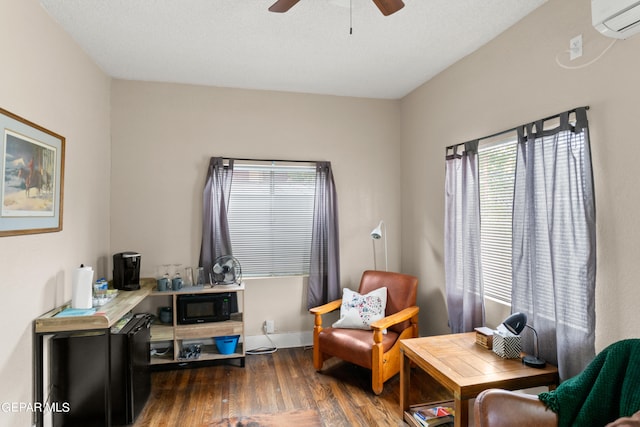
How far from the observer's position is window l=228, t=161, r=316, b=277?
3746 millimetres

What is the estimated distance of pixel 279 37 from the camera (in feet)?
8.78

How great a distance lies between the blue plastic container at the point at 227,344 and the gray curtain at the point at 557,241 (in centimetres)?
241

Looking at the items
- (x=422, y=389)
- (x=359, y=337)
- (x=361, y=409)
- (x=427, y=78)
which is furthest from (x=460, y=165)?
(x=361, y=409)

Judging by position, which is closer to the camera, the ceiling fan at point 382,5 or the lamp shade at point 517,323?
the ceiling fan at point 382,5

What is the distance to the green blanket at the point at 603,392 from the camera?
4.97 ft

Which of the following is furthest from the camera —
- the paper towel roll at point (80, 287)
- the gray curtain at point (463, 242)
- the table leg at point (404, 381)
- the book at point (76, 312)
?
the gray curtain at point (463, 242)

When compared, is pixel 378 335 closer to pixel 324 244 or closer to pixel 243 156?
pixel 324 244

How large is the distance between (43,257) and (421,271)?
318 cm

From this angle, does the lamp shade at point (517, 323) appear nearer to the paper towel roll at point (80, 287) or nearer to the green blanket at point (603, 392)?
the green blanket at point (603, 392)

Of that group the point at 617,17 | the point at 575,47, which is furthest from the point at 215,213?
the point at 617,17

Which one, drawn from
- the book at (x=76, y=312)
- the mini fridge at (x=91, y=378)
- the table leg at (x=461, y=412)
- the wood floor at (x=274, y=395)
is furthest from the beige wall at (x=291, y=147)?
the table leg at (x=461, y=412)

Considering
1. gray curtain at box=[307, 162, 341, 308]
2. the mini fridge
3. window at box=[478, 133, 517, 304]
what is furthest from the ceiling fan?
the mini fridge

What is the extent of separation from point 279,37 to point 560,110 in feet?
6.34

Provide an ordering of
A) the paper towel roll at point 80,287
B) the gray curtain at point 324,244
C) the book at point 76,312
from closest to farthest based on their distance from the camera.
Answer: the book at point 76,312 → the paper towel roll at point 80,287 → the gray curtain at point 324,244
